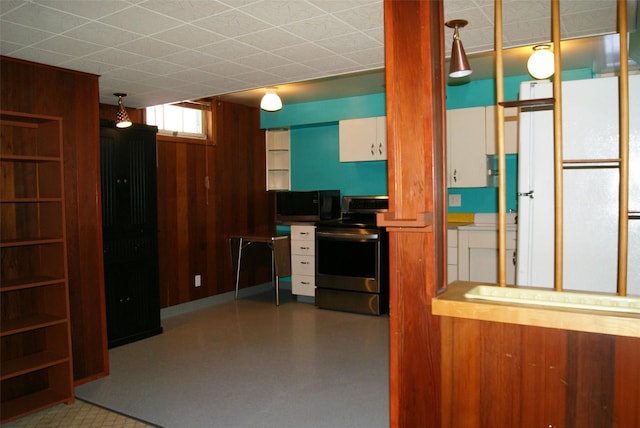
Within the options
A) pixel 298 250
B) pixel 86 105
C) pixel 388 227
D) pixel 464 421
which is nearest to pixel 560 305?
pixel 464 421

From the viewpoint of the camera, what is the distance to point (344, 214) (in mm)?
5742

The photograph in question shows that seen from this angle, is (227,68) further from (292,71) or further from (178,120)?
(178,120)

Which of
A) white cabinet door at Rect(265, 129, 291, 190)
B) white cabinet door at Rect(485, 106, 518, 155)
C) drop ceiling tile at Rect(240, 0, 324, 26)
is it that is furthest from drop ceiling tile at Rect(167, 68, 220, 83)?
white cabinet door at Rect(265, 129, 291, 190)

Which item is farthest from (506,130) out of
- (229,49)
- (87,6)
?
(87,6)

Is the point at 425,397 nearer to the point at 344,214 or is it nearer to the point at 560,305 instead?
the point at 560,305

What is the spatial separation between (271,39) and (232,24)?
0.28 m

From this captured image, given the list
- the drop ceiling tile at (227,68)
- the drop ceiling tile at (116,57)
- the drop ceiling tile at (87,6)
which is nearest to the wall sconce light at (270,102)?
the drop ceiling tile at (227,68)

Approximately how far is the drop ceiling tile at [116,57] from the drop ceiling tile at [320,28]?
1.06m

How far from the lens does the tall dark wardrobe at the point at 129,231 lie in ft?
12.8

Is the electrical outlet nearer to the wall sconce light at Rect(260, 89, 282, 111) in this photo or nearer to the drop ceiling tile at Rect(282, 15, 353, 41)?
the wall sconce light at Rect(260, 89, 282, 111)

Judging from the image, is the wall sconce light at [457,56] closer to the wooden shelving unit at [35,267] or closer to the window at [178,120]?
the wooden shelving unit at [35,267]

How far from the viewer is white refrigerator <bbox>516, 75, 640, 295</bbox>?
225 cm

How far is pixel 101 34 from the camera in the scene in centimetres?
252

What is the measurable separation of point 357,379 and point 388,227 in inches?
77.8
